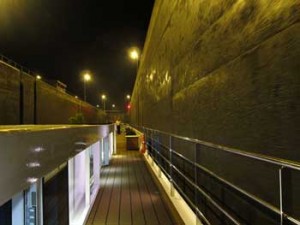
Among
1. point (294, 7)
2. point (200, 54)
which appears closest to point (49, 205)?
point (294, 7)

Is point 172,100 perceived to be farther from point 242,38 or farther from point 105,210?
point 242,38

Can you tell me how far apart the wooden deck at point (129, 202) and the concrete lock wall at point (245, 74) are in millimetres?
1313

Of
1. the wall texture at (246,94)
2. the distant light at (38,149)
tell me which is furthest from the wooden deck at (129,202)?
the distant light at (38,149)

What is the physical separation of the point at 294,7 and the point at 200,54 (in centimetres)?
230

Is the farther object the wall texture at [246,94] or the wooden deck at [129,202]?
the wooden deck at [129,202]

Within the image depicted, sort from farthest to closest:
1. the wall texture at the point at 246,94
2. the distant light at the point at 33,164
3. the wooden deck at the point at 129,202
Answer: the wooden deck at the point at 129,202
the wall texture at the point at 246,94
the distant light at the point at 33,164

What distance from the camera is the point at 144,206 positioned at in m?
5.80

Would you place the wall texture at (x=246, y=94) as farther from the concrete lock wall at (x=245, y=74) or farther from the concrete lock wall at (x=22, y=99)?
the concrete lock wall at (x=22, y=99)

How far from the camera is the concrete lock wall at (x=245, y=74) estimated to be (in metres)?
2.04

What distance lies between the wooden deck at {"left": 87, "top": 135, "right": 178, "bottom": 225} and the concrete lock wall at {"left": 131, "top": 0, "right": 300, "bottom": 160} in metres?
1.31

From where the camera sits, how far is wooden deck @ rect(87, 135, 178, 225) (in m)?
5.03

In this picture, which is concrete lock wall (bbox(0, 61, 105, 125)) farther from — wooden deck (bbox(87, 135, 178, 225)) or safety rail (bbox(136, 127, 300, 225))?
safety rail (bbox(136, 127, 300, 225))

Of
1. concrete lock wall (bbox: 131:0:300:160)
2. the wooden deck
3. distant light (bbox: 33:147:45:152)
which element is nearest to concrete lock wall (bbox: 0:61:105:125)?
the wooden deck

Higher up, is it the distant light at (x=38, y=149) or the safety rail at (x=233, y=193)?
the distant light at (x=38, y=149)
